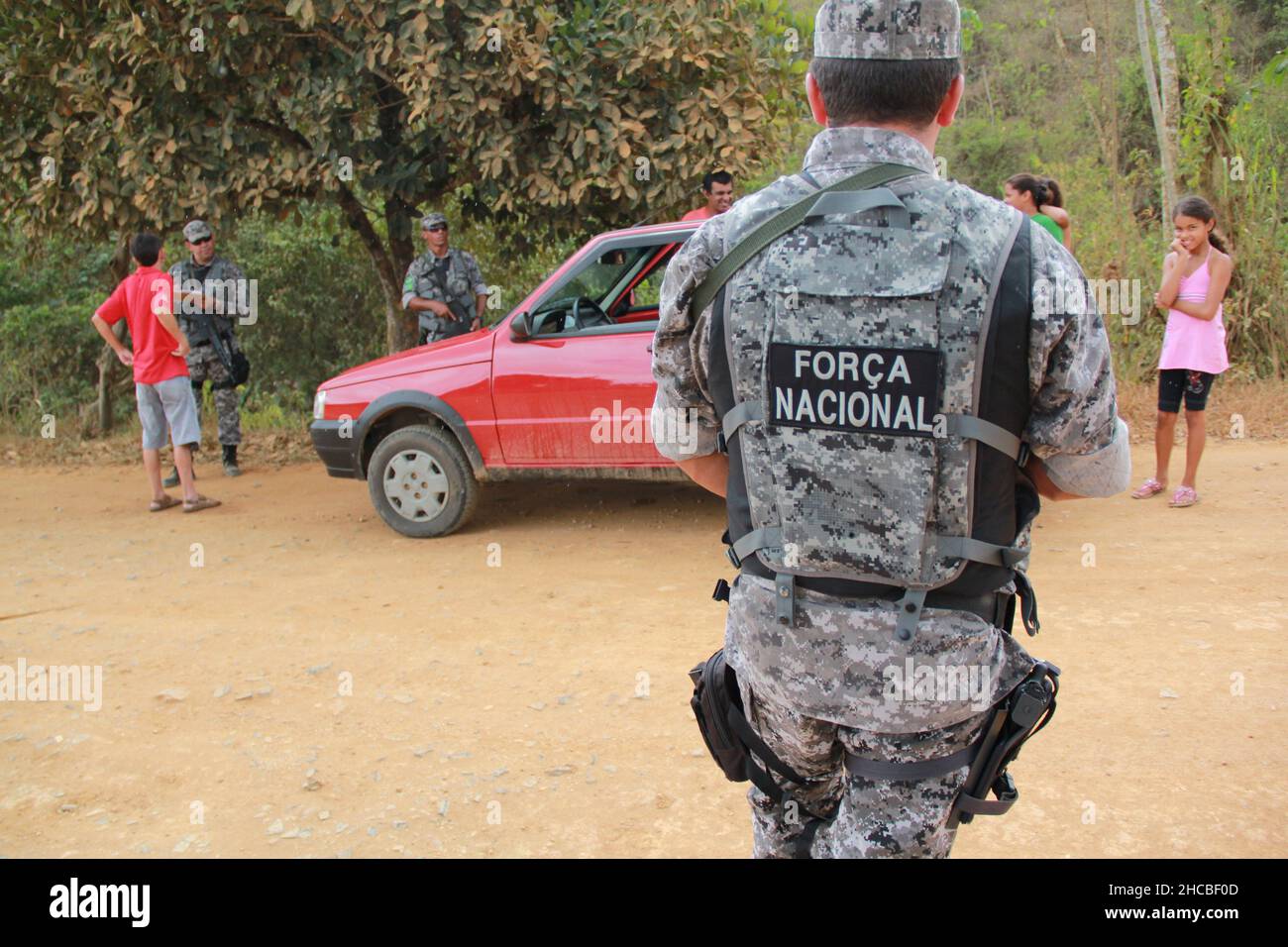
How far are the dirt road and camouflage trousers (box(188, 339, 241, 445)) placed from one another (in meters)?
2.13

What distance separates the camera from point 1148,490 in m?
7.05

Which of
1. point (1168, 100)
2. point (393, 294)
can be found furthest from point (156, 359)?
point (1168, 100)

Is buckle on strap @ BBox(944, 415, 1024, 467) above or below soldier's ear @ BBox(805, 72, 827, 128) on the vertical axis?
below

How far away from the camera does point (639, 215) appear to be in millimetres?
8641

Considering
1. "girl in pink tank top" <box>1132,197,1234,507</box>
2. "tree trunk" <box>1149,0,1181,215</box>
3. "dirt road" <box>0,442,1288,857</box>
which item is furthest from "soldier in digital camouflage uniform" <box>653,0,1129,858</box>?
"tree trunk" <box>1149,0,1181,215</box>

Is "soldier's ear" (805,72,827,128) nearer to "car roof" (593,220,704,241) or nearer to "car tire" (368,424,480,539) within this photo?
"car roof" (593,220,704,241)

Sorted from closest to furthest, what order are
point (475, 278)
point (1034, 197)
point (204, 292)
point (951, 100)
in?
1. point (951, 100)
2. point (1034, 197)
3. point (475, 278)
4. point (204, 292)

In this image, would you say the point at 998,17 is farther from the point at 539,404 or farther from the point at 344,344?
the point at 539,404

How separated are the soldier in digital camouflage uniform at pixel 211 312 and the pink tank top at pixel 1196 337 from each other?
22.2 feet

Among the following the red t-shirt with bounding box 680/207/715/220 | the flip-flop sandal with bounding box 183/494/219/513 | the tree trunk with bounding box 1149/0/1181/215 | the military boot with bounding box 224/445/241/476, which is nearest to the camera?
the red t-shirt with bounding box 680/207/715/220

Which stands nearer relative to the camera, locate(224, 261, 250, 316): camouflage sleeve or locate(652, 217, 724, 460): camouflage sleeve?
locate(652, 217, 724, 460): camouflage sleeve

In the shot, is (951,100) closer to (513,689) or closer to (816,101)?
(816,101)

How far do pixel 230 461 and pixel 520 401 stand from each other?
4.01m

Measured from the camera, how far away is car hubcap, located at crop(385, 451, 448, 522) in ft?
22.6
